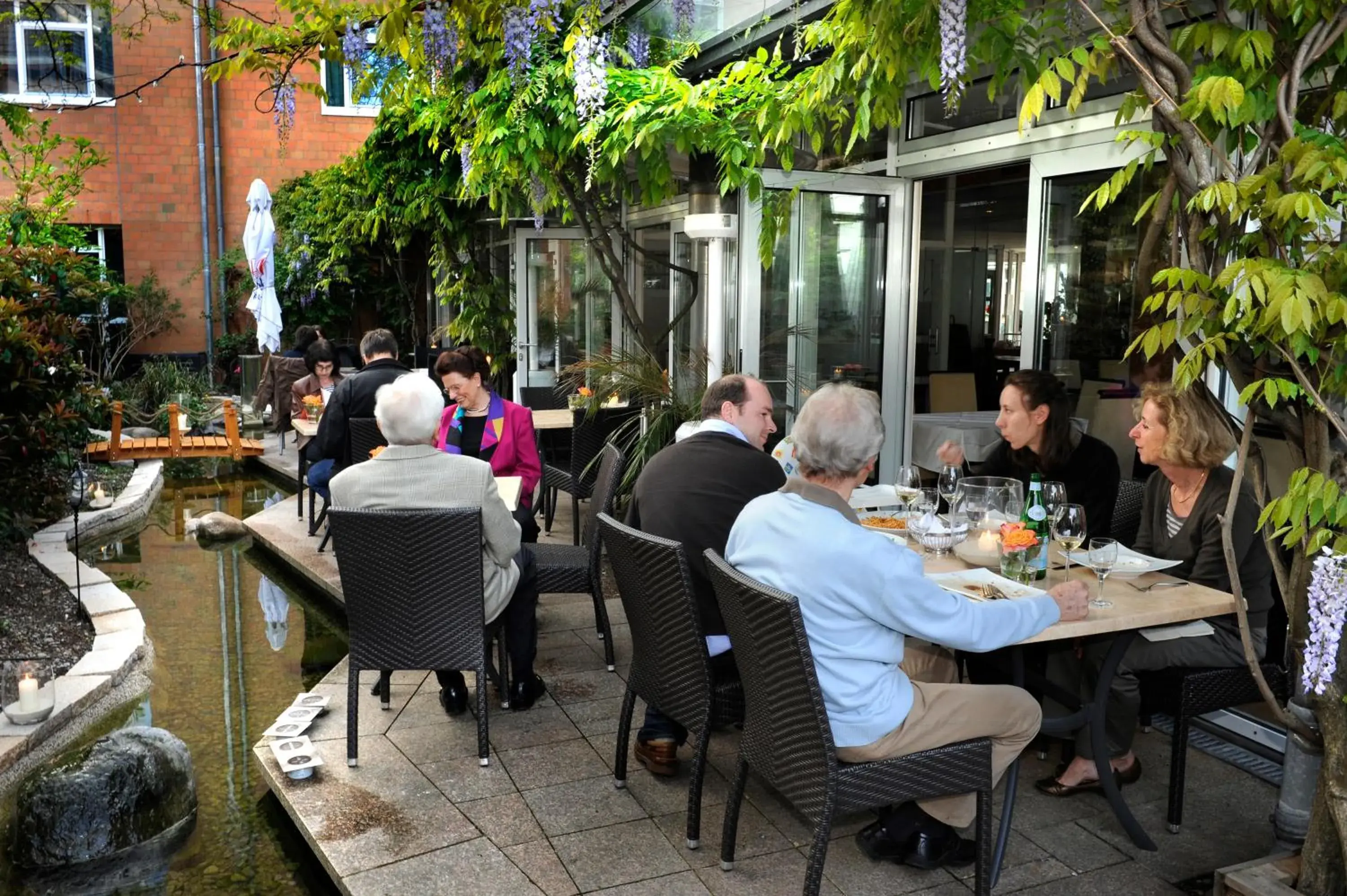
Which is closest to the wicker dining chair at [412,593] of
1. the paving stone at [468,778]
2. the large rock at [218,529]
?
the paving stone at [468,778]

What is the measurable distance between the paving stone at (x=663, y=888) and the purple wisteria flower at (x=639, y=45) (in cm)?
486

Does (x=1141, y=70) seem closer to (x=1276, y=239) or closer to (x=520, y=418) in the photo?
(x=1276, y=239)

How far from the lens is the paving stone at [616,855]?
275cm

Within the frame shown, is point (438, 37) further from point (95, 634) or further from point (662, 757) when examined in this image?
point (662, 757)

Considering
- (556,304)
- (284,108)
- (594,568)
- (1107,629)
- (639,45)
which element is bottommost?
(594,568)

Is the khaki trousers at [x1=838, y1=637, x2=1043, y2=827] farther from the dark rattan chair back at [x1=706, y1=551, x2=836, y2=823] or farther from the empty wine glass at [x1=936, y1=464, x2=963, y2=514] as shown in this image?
the empty wine glass at [x1=936, y1=464, x2=963, y2=514]

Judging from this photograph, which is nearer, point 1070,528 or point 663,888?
point 663,888

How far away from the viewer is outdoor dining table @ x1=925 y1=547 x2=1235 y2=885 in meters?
2.62

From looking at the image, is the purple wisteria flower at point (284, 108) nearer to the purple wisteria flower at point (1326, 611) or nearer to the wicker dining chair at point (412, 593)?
the wicker dining chair at point (412, 593)

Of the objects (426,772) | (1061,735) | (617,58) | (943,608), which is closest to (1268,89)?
(943,608)

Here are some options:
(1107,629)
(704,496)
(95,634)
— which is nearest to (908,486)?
(704,496)

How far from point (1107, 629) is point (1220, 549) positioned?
0.66m

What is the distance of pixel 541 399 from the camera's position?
870cm

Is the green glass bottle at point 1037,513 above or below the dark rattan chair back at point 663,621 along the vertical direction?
above
